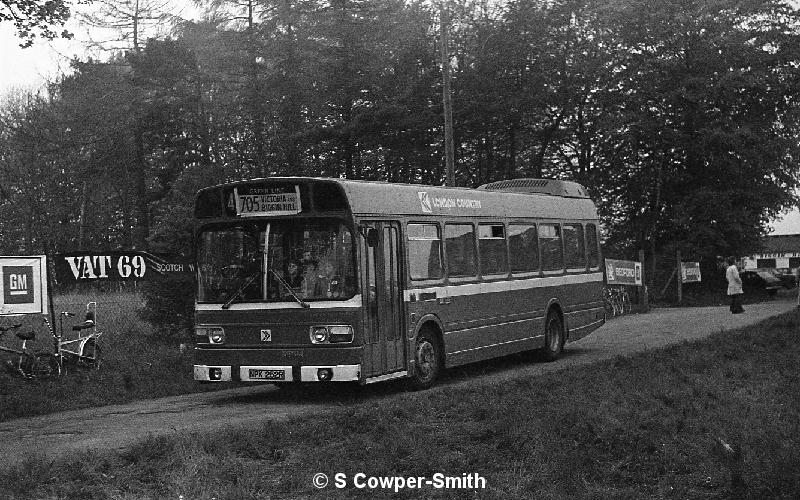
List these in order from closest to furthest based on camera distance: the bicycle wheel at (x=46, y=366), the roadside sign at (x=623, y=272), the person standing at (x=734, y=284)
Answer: the bicycle wheel at (x=46, y=366)
the person standing at (x=734, y=284)
the roadside sign at (x=623, y=272)

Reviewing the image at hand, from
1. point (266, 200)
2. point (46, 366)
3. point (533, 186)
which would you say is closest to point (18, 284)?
point (46, 366)

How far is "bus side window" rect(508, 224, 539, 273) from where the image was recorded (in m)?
18.9

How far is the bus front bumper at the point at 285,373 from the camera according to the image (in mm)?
14242

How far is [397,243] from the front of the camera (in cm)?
1545

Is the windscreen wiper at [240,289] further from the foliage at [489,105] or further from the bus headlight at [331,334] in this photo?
the foliage at [489,105]

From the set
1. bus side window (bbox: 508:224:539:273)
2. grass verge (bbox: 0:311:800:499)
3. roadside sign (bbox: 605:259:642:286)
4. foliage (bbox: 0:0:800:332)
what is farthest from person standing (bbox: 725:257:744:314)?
grass verge (bbox: 0:311:800:499)

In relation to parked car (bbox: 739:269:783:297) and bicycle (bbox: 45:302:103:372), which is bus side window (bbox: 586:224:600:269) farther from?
parked car (bbox: 739:269:783:297)

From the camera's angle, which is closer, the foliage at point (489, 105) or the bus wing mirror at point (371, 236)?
the bus wing mirror at point (371, 236)

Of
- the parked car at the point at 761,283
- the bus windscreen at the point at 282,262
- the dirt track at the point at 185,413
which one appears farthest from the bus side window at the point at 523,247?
the parked car at the point at 761,283

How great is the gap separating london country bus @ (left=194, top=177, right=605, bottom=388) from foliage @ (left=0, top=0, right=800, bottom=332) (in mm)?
23994

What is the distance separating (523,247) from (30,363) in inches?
324

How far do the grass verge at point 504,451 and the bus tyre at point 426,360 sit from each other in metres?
2.99

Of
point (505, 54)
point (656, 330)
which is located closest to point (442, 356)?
point (656, 330)

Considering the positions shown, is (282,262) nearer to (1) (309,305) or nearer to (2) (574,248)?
(1) (309,305)
